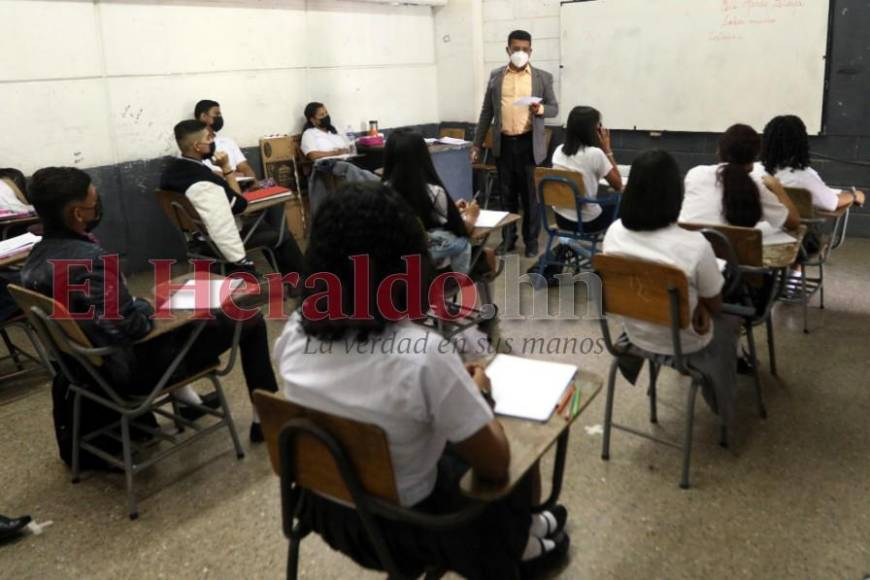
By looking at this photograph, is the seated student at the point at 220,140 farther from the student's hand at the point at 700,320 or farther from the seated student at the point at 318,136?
the student's hand at the point at 700,320

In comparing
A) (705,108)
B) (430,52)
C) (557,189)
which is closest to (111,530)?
(557,189)

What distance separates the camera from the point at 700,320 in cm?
231

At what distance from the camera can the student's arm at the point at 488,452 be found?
1.29 m

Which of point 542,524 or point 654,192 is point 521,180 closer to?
point 654,192

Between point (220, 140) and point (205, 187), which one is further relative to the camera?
point (220, 140)

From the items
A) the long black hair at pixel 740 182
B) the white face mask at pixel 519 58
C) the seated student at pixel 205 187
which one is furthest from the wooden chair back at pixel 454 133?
the long black hair at pixel 740 182

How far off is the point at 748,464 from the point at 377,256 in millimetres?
1742

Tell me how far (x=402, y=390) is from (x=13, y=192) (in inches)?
137

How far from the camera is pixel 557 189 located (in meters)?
3.95

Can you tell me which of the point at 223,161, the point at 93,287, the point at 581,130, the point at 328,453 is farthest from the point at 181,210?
the point at 328,453

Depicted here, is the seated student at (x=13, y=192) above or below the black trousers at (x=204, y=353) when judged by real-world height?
above

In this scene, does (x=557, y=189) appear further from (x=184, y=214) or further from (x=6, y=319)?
(x=6, y=319)

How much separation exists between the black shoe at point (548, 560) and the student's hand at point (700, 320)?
787 millimetres

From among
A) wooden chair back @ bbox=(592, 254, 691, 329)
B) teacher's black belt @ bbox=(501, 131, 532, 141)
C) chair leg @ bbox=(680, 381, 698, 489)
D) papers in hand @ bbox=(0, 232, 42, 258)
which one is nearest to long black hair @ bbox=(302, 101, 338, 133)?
teacher's black belt @ bbox=(501, 131, 532, 141)
